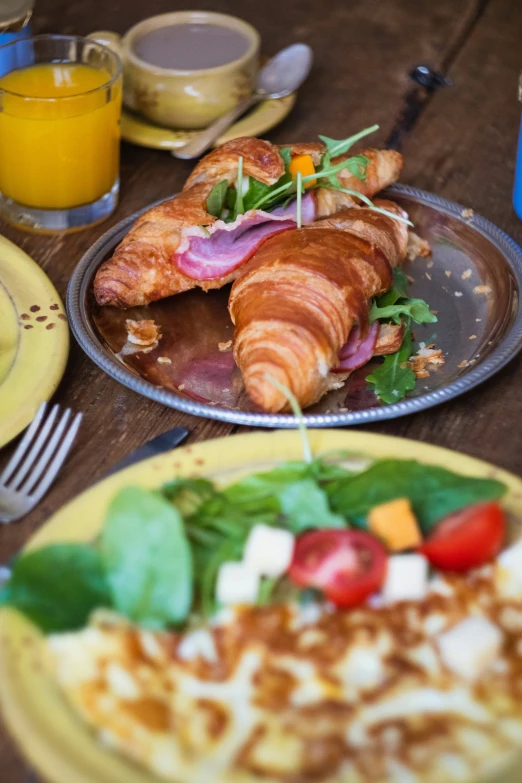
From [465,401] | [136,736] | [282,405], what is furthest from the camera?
[465,401]

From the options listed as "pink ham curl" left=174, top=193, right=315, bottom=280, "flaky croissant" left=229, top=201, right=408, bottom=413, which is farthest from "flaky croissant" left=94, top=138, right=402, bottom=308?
"flaky croissant" left=229, top=201, right=408, bottom=413

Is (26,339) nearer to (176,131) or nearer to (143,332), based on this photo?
(143,332)

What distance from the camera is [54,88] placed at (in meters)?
1.83

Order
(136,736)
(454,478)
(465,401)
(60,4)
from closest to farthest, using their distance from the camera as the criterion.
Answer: (136,736)
(454,478)
(465,401)
(60,4)

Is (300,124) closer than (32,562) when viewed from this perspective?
No

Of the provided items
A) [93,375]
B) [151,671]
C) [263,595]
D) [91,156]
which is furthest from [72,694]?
[91,156]

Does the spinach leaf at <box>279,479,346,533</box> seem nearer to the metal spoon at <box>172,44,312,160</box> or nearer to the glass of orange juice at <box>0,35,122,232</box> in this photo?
the glass of orange juice at <box>0,35,122,232</box>

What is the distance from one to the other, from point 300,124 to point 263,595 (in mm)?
1562

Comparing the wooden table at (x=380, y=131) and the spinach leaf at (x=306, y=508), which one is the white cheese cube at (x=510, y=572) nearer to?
the spinach leaf at (x=306, y=508)

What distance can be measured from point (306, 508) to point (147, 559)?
0.20 meters

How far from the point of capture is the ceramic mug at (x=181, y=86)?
2004 millimetres

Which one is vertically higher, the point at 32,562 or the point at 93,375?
the point at 32,562

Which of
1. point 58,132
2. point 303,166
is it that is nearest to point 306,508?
point 303,166

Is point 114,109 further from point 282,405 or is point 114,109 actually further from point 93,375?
point 282,405
